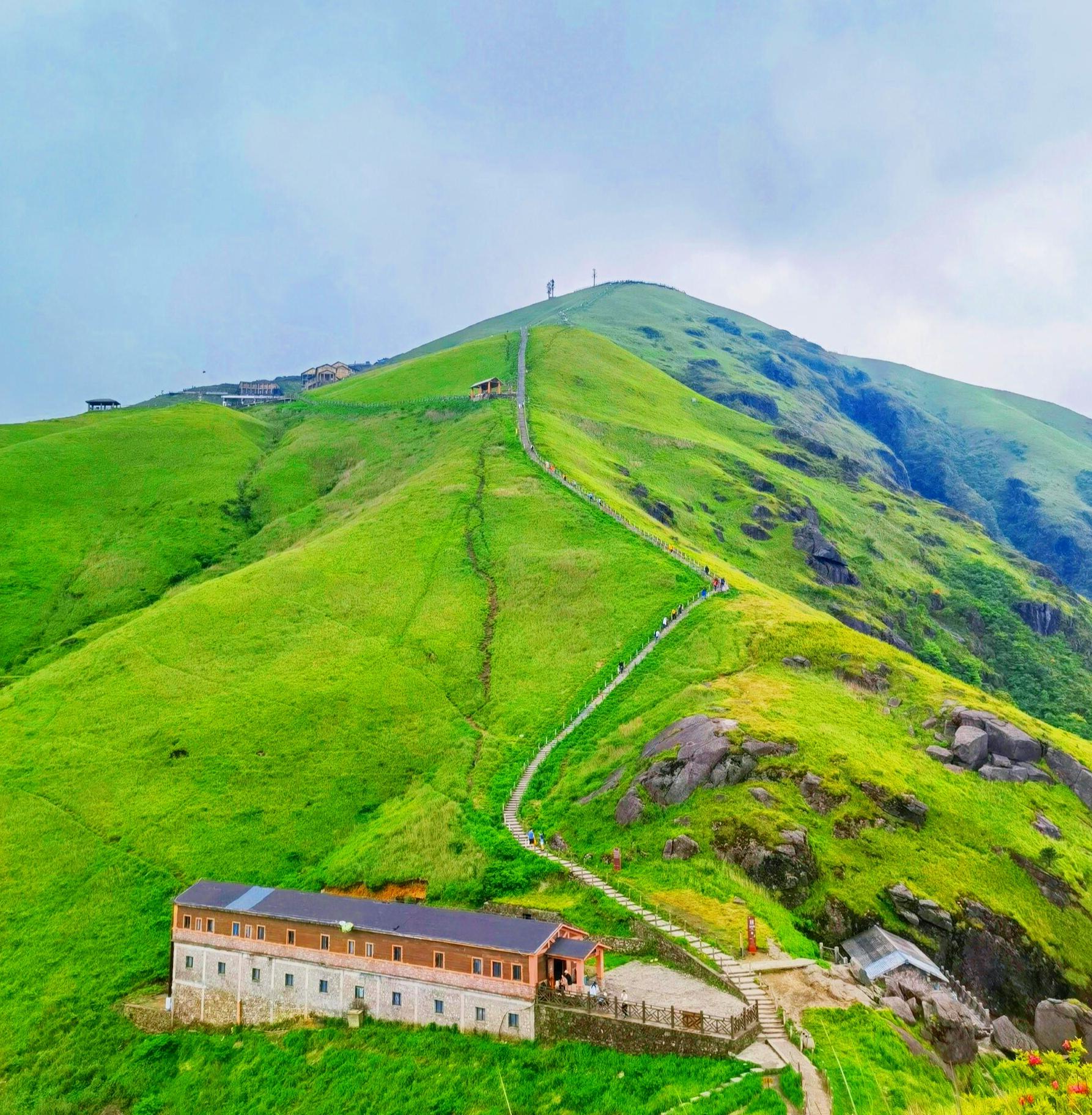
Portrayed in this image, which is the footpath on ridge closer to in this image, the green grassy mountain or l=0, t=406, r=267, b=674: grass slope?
the green grassy mountain

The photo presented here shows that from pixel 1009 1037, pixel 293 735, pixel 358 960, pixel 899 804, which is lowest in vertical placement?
pixel 293 735

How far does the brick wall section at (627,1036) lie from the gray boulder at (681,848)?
1440cm

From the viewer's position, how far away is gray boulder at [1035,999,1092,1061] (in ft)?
132

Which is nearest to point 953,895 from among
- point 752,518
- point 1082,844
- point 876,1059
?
point 1082,844

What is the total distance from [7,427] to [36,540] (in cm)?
→ 8902

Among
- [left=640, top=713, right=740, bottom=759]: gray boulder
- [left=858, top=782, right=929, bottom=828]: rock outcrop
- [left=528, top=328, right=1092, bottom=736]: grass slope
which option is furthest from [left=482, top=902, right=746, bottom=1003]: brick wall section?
[left=528, top=328, right=1092, bottom=736]: grass slope

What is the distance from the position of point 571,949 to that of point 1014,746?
38.5m

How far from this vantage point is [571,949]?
1470 inches

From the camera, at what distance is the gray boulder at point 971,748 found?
59.0 meters

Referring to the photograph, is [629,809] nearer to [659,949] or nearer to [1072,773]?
[659,949]

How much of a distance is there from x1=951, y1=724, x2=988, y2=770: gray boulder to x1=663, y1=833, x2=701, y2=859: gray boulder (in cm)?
2213

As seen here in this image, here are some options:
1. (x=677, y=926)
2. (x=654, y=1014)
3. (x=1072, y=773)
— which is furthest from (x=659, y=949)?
(x=1072, y=773)

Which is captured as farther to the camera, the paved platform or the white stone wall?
the white stone wall

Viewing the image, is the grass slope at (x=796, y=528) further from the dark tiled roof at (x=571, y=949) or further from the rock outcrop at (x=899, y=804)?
the dark tiled roof at (x=571, y=949)
